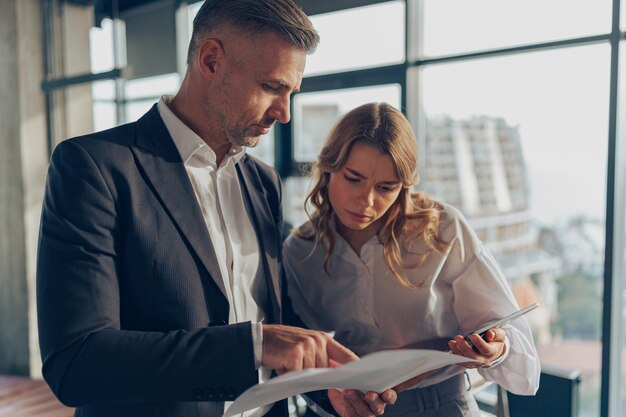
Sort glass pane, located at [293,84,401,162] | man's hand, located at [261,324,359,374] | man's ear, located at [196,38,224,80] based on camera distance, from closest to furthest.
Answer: man's hand, located at [261,324,359,374]
man's ear, located at [196,38,224,80]
glass pane, located at [293,84,401,162]

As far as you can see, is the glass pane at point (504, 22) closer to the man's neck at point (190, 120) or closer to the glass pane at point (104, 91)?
the man's neck at point (190, 120)

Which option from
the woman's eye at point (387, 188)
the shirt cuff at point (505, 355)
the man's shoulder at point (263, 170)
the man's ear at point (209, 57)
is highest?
the man's ear at point (209, 57)

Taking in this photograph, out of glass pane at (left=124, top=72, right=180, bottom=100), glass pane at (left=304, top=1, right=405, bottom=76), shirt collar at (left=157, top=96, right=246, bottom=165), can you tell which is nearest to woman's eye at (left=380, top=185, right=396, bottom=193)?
shirt collar at (left=157, top=96, right=246, bottom=165)

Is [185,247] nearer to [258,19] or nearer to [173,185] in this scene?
[173,185]

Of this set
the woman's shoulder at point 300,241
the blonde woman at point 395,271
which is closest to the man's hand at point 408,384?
the blonde woman at point 395,271

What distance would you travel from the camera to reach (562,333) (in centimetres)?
2898

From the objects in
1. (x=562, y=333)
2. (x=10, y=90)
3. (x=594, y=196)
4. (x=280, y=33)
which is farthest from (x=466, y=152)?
(x=562, y=333)

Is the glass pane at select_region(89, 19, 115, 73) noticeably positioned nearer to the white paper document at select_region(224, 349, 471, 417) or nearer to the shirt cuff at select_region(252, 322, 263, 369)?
the shirt cuff at select_region(252, 322, 263, 369)

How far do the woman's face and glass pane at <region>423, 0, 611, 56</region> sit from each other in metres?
1.83

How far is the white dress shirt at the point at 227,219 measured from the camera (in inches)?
50.0

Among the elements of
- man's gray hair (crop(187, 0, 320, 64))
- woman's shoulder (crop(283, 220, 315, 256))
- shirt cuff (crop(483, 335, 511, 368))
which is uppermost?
man's gray hair (crop(187, 0, 320, 64))

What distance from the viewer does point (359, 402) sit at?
120 centimetres

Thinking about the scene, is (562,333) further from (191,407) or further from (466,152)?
(191,407)

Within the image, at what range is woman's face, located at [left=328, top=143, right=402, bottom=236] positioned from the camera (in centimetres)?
151
